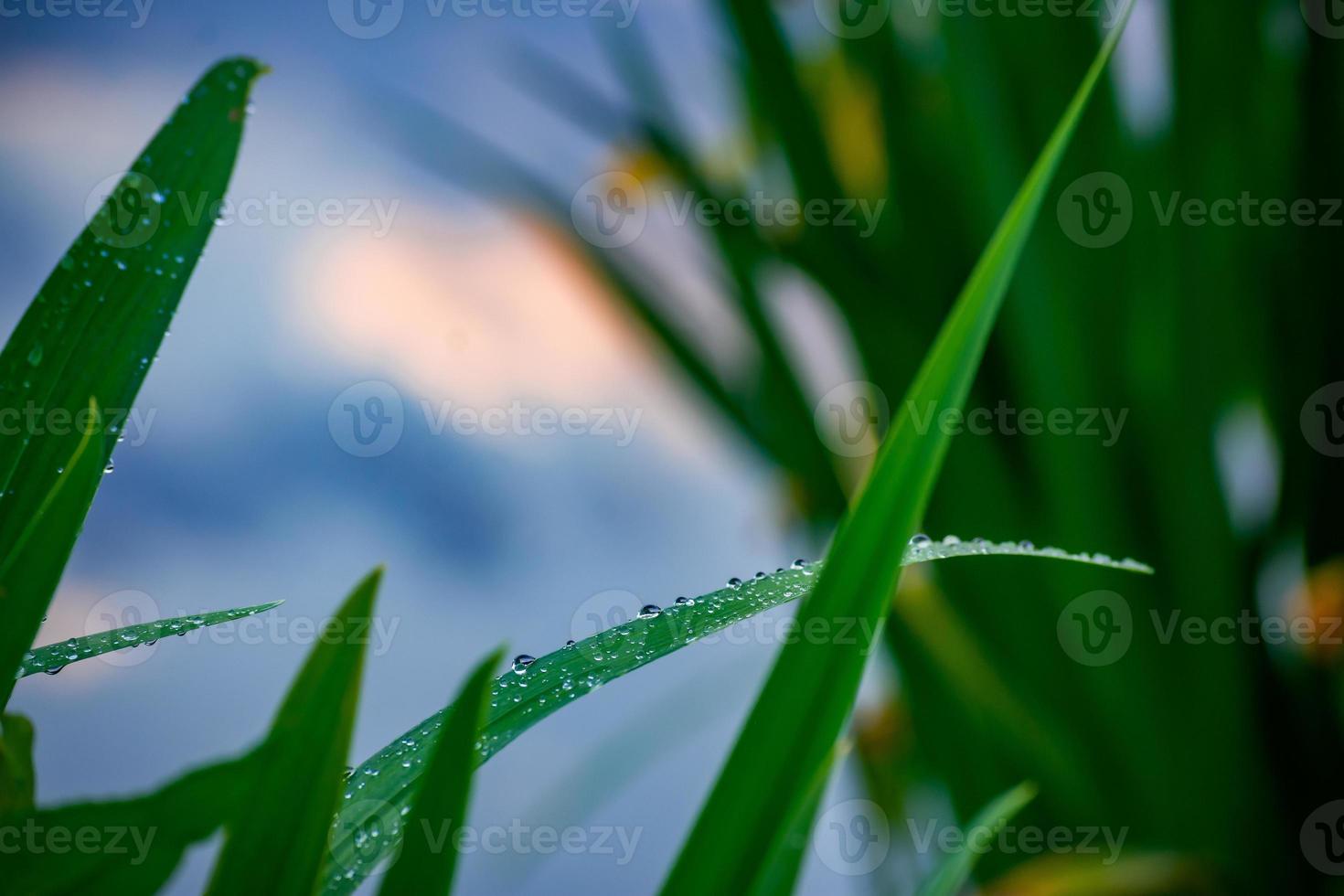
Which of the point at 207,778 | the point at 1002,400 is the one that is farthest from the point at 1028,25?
the point at 207,778

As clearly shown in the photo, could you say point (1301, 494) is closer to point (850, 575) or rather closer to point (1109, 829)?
point (1109, 829)

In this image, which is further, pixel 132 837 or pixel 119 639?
pixel 119 639

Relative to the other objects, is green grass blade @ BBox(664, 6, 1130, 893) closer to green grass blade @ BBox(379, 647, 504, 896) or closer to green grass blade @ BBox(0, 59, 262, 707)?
green grass blade @ BBox(379, 647, 504, 896)

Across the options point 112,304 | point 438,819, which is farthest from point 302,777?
point 112,304

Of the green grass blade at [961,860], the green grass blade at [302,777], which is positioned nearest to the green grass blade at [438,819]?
the green grass blade at [302,777]

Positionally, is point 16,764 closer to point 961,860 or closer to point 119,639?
point 119,639

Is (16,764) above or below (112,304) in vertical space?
below

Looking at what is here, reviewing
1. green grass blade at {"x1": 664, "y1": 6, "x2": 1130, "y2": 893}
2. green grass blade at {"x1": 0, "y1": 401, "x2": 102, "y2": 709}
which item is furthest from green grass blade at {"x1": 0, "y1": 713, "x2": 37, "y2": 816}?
green grass blade at {"x1": 664, "y1": 6, "x2": 1130, "y2": 893}
